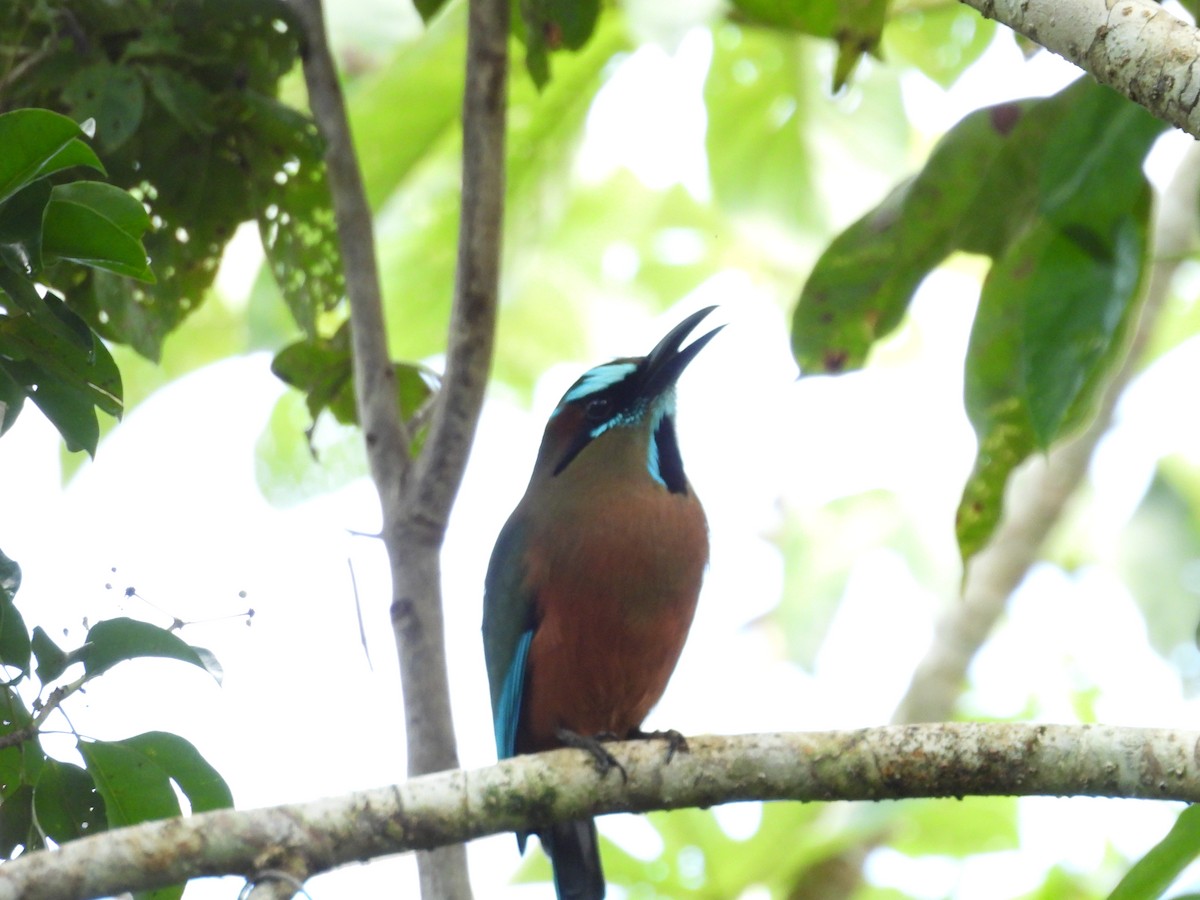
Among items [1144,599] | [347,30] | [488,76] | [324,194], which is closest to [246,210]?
[324,194]

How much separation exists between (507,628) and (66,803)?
1635mm

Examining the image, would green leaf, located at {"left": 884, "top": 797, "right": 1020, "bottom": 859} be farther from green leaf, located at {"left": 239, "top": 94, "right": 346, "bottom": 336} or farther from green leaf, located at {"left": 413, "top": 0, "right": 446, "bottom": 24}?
green leaf, located at {"left": 413, "top": 0, "right": 446, "bottom": 24}

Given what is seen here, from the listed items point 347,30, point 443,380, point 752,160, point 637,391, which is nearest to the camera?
point 443,380

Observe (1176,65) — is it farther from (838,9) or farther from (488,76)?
(488,76)

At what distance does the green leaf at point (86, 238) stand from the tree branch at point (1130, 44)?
4.49ft

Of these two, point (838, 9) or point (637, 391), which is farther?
point (637, 391)

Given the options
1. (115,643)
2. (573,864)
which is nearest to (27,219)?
(115,643)

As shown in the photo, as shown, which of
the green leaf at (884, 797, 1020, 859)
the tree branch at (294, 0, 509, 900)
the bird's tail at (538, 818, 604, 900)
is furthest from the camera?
the green leaf at (884, 797, 1020, 859)

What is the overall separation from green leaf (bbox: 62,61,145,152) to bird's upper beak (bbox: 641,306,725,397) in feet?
5.22

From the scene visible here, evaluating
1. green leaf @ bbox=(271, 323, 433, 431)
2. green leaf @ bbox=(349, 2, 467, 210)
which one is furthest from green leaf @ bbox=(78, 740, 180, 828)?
green leaf @ bbox=(349, 2, 467, 210)

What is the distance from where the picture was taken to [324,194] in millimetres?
3648

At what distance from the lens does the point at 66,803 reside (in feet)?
7.18

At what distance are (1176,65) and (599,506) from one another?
1.97m

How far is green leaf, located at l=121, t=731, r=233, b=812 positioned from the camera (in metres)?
2.18
